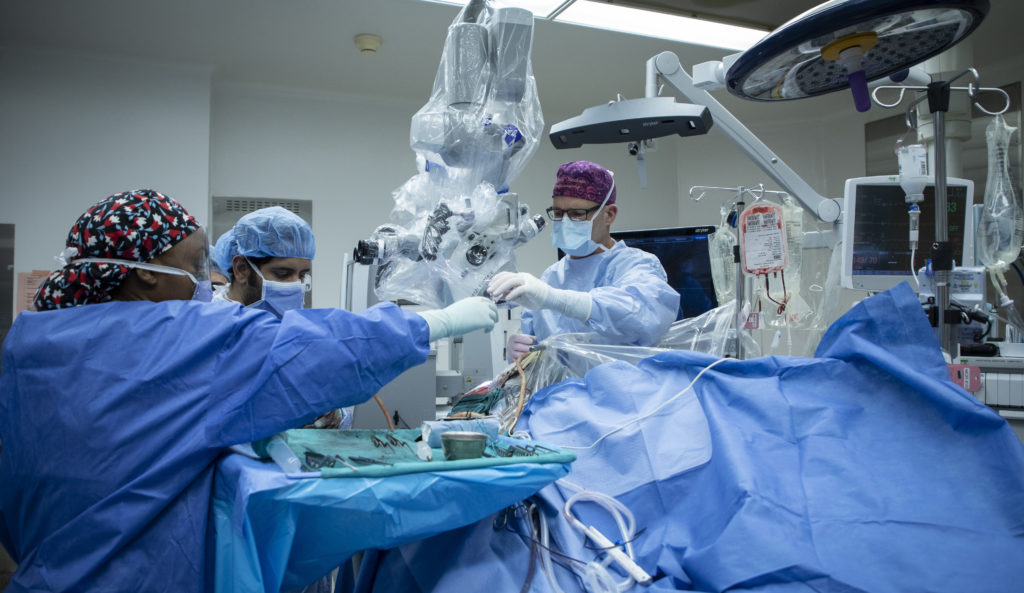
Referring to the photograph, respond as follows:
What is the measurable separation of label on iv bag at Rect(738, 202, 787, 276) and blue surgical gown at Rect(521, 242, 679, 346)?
34 cm

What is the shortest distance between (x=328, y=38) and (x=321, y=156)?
3.58 ft

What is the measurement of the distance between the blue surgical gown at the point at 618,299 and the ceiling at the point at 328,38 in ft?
6.68

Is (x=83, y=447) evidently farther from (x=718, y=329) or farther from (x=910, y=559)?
(x=718, y=329)

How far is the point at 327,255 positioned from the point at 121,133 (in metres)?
1.57

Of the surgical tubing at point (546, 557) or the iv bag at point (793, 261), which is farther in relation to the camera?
the iv bag at point (793, 261)

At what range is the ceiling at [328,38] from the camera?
151 inches

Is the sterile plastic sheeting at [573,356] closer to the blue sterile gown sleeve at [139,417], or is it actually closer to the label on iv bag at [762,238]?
the label on iv bag at [762,238]

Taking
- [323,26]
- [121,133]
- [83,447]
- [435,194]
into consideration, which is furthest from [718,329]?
[121,133]

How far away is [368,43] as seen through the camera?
14.1 feet

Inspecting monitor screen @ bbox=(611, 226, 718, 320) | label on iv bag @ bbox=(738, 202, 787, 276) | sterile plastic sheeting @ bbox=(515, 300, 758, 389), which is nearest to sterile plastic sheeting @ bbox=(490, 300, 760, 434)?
sterile plastic sheeting @ bbox=(515, 300, 758, 389)

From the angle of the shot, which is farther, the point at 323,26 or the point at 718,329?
the point at 323,26

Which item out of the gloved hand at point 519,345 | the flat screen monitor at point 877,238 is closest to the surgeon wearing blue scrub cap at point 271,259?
the gloved hand at point 519,345

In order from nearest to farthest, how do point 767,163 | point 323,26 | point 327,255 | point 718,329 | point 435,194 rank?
point 435,194 → point 767,163 → point 718,329 → point 323,26 → point 327,255

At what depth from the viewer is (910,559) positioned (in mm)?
1147
